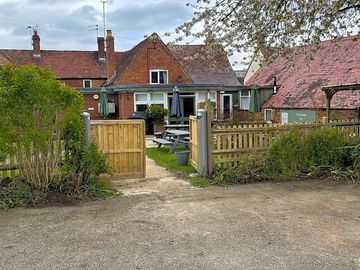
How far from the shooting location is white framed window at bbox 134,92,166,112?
21641 mm

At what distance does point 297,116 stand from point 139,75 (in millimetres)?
11180

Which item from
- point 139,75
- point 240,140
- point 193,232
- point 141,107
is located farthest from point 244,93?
point 193,232

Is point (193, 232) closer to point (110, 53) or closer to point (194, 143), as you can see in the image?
point (194, 143)

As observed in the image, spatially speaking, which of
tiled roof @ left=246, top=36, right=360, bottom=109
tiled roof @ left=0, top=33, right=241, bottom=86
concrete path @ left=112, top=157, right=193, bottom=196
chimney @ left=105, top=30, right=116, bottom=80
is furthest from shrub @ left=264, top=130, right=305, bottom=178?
chimney @ left=105, top=30, right=116, bottom=80

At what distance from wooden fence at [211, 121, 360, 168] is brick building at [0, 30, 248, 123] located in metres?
8.06

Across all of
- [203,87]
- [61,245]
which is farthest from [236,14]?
[203,87]

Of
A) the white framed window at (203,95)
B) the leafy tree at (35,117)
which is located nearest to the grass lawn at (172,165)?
the leafy tree at (35,117)

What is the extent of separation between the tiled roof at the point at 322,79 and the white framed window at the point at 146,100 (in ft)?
20.7

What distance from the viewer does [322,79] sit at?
787 inches

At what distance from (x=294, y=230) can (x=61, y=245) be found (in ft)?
9.84

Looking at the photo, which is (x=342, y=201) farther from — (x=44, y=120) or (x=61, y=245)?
(x=44, y=120)

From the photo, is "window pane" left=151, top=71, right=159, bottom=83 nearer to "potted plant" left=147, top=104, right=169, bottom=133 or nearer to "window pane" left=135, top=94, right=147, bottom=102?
"window pane" left=135, top=94, right=147, bottom=102

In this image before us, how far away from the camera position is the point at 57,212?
5.81 m

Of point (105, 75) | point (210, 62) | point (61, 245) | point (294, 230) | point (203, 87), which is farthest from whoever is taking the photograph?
point (105, 75)
